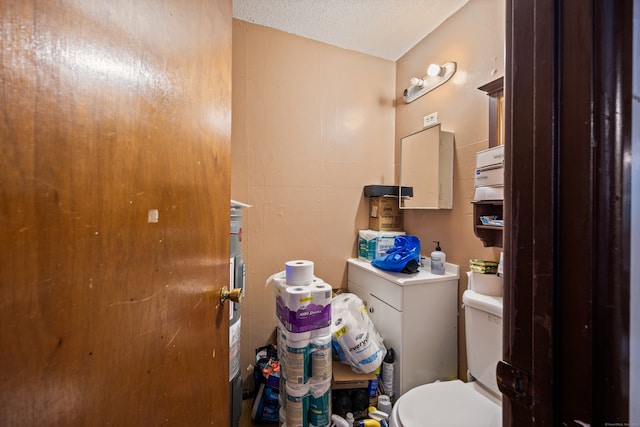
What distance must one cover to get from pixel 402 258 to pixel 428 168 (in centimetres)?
66

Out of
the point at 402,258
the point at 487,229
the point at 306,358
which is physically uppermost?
the point at 487,229

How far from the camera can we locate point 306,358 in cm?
135

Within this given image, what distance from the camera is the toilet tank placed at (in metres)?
1.17

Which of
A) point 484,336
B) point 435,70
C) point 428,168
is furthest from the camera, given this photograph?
point 428,168

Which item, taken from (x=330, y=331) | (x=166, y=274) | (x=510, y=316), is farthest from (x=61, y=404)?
(x=330, y=331)

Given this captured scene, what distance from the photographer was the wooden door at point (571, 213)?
1.06 ft

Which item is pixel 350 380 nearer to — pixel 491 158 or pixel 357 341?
pixel 357 341

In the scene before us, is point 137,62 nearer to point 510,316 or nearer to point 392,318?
point 510,316

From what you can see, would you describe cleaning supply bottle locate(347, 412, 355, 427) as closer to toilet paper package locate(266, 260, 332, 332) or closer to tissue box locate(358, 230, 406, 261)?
toilet paper package locate(266, 260, 332, 332)

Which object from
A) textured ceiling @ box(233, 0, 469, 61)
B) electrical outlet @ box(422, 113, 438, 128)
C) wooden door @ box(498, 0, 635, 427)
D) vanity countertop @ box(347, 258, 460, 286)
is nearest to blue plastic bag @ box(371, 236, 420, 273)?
vanity countertop @ box(347, 258, 460, 286)

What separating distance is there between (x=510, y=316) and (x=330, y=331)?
3.77 ft

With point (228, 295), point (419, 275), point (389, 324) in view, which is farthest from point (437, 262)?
point (228, 295)

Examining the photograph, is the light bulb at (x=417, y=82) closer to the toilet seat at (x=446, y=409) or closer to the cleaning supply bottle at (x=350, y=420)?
the toilet seat at (x=446, y=409)

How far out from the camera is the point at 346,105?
201cm
